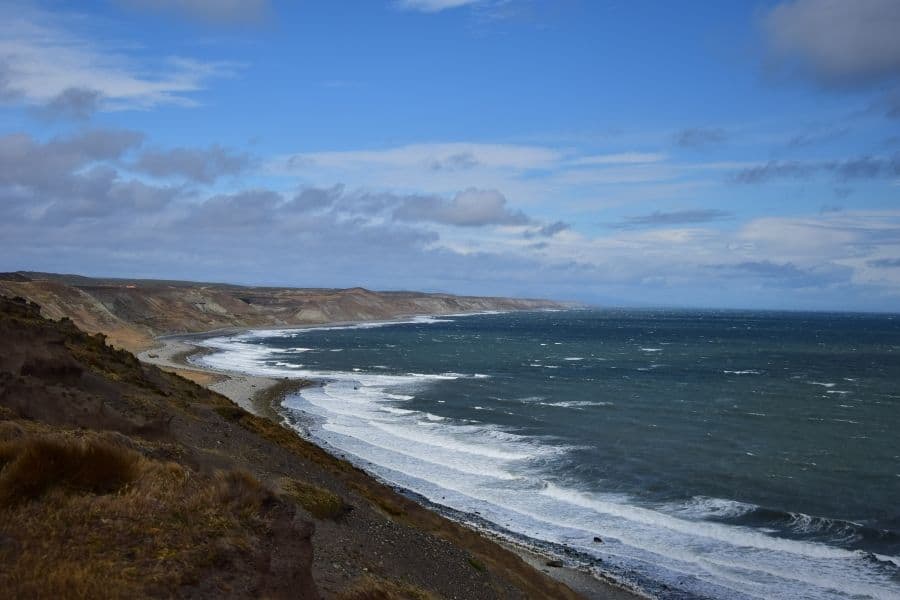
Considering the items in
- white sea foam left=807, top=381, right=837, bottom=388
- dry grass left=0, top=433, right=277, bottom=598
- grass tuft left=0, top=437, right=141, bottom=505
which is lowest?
white sea foam left=807, top=381, right=837, bottom=388

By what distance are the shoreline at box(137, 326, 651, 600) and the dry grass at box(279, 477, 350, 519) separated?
691 centimetres

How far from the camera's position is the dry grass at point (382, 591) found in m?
11.0

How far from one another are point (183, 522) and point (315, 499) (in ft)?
24.9

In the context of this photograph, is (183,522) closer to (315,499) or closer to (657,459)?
(315,499)

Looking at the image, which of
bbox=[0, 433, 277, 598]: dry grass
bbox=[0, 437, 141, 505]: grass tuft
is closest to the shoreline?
bbox=[0, 433, 277, 598]: dry grass

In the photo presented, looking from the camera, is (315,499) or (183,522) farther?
(315,499)

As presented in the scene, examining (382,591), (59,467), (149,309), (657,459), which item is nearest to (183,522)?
(59,467)

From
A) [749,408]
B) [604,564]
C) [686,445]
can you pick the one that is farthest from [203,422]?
[749,408]

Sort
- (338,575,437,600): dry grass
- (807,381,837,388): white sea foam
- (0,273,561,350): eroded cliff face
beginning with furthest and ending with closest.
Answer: (0,273,561,350): eroded cliff face
(807,381,837,388): white sea foam
(338,575,437,600): dry grass

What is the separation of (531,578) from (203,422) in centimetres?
1262

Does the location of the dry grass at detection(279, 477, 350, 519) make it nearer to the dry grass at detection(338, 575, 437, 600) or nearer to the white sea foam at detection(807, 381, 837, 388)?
the dry grass at detection(338, 575, 437, 600)

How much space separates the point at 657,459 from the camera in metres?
33.0

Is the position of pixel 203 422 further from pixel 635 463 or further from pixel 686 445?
pixel 686 445

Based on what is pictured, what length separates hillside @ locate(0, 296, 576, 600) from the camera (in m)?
7.89
